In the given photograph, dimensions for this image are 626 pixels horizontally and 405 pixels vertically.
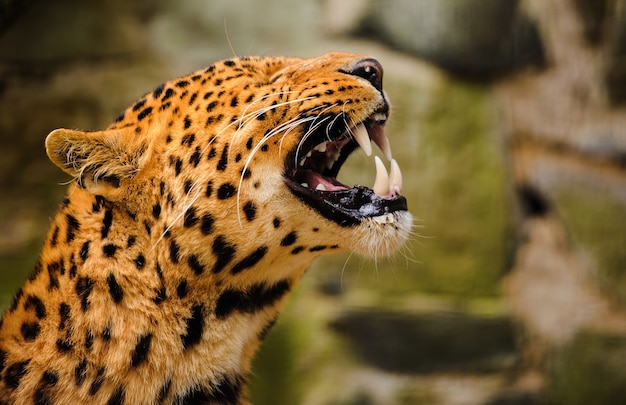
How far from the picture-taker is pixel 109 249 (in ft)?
10.3

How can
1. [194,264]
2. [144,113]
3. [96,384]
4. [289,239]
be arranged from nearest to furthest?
[96,384] → [194,264] → [289,239] → [144,113]

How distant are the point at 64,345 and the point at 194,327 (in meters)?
0.52

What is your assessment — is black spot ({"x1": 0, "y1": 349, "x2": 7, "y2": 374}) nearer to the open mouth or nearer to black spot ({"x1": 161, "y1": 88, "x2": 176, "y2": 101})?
black spot ({"x1": 161, "y1": 88, "x2": 176, "y2": 101})

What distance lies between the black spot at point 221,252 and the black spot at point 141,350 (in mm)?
381

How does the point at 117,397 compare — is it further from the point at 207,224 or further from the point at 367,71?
the point at 367,71

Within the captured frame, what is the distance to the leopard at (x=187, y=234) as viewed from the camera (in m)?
3.10

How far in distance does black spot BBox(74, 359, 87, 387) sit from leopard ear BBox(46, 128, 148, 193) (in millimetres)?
698

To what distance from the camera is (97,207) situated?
128 inches

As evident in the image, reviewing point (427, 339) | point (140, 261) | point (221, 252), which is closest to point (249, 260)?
point (221, 252)

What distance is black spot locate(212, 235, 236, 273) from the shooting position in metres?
3.19

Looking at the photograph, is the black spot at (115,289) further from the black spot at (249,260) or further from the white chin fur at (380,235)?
the white chin fur at (380,235)

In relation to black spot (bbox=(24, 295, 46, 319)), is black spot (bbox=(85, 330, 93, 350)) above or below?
below

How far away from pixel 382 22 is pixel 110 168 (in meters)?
3.81

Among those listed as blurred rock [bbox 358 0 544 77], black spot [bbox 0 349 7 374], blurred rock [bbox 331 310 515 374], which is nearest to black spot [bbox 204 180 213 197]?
black spot [bbox 0 349 7 374]
